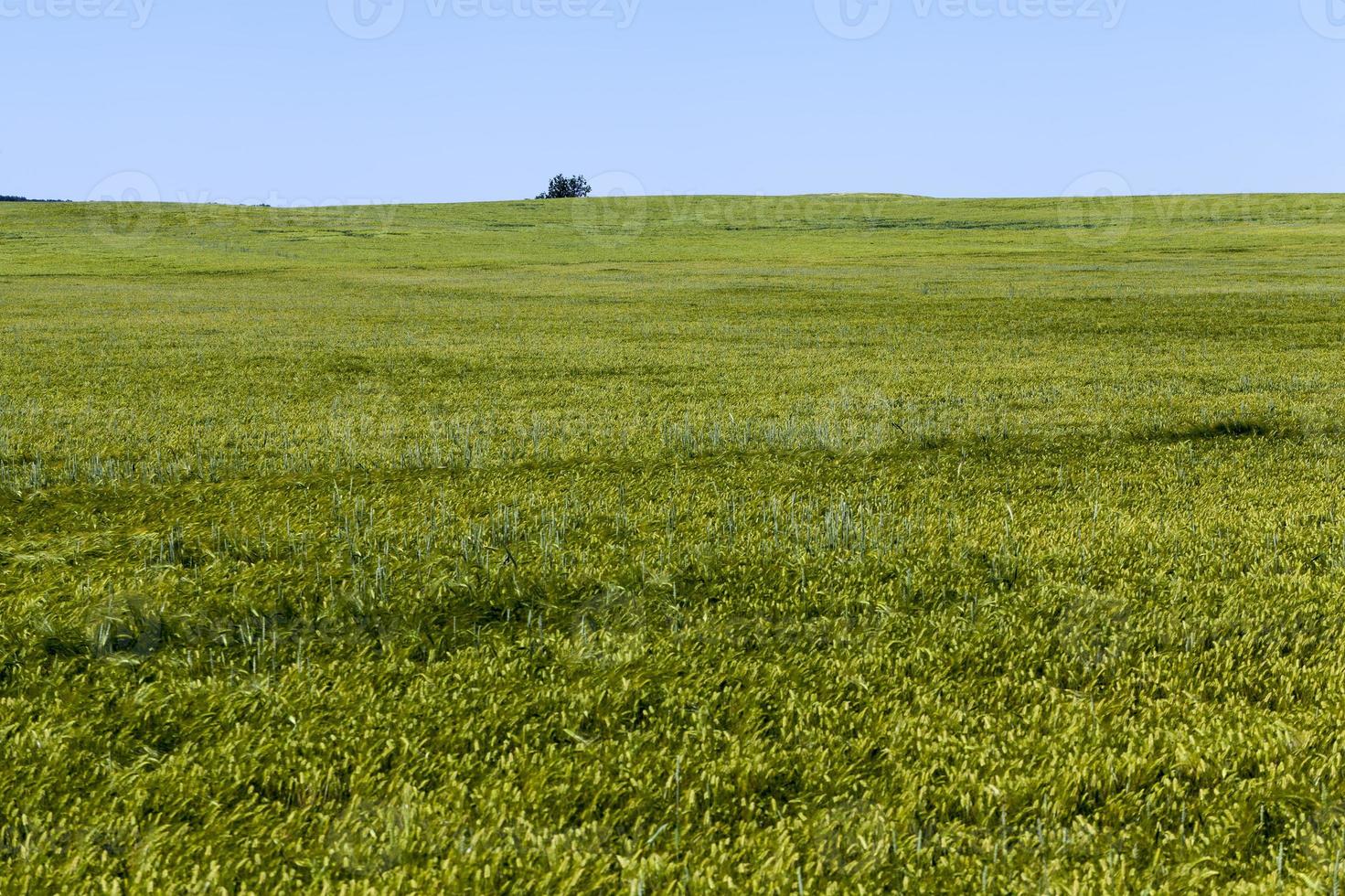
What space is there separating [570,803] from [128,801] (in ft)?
5.29

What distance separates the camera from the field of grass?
368 centimetres

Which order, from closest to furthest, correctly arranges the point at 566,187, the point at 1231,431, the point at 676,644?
the point at 676,644 → the point at 1231,431 → the point at 566,187

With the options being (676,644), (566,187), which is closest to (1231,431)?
(676,644)

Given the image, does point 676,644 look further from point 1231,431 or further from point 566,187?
point 566,187

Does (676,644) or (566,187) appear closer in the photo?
(676,644)

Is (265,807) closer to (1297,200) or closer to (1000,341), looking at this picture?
(1000,341)

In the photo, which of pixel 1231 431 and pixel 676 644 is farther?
pixel 1231 431

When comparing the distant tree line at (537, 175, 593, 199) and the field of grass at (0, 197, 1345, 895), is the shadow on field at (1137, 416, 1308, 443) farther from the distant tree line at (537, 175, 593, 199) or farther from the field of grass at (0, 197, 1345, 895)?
the distant tree line at (537, 175, 593, 199)

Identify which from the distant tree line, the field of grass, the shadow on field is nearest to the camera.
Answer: the field of grass

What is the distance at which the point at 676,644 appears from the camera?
17.4 ft

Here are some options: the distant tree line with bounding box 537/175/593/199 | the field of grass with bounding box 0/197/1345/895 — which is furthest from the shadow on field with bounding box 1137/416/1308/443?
the distant tree line with bounding box 537/175/593/199

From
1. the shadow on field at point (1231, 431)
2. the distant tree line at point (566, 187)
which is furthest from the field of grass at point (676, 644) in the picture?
the distant tree line at point (566, 187)

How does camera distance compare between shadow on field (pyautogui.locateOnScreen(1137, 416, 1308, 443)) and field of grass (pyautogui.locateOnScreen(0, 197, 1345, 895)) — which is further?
shadow on field (pyautogui.locateOnScreen(1137, 416, 1308, 443))

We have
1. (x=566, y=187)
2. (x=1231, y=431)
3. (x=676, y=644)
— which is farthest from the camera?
(x=566, y=187)
